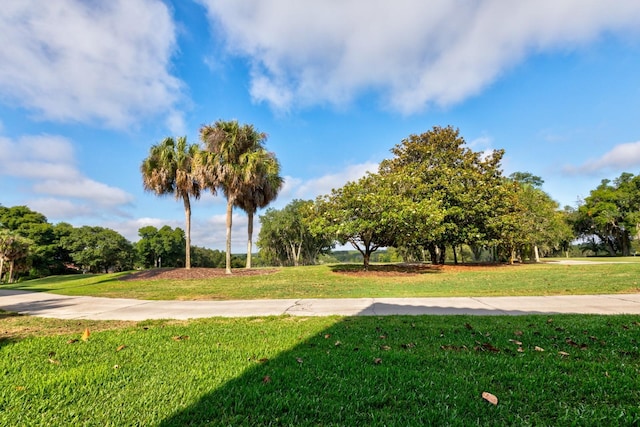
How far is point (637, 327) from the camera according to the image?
15.2ft

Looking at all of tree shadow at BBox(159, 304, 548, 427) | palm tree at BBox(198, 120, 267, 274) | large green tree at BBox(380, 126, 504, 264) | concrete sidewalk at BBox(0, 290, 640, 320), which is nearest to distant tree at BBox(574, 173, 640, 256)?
large green tree at BBox(380, 126, 504, 264)

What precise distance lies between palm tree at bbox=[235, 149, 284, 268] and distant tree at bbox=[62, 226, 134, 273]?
23.0m

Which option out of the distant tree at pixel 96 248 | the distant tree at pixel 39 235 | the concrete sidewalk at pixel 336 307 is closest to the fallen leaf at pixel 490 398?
the concrete sidewalk at pixel 336 307

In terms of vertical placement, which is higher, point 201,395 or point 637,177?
point 637,177

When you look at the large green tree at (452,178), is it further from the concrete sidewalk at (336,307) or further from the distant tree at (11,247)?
the distant tree at (11,247)

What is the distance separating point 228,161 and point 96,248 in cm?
2652

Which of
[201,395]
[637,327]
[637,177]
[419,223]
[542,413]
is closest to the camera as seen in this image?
[542,413]

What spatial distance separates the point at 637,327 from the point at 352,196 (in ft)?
41.7

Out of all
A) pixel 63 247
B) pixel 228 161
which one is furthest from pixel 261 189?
pixel 63 247

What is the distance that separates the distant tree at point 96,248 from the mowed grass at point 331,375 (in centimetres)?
3579

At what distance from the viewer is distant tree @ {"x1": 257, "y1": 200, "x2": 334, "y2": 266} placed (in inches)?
1368

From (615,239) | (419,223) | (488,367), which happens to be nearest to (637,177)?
(615,239)

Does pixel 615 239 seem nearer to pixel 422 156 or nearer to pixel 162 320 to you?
pixel 422 156

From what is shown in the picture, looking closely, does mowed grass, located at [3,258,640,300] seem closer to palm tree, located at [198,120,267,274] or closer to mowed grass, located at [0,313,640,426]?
mowed grass, located at [0,313,640,426]
